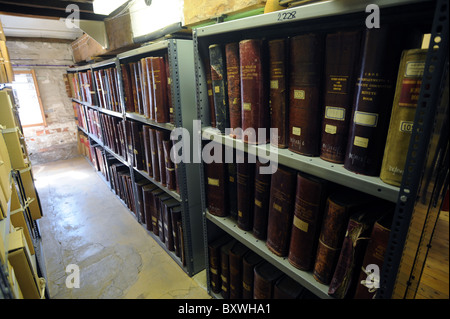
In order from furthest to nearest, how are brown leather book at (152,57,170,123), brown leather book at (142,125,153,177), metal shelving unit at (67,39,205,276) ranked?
brown leather book at (142,125,153,177)
brown leather book at (152,57,170,123)
metal shelving unit at (67,39,205,276)

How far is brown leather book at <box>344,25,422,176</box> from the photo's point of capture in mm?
566

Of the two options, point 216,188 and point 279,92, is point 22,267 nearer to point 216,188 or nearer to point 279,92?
point 216,188

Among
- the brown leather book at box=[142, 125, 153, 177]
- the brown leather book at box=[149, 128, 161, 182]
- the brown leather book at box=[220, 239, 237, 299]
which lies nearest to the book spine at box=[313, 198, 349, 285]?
the brown leather book at box=[220, 239, 237, 299]

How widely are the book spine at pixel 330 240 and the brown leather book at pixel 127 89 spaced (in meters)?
1.79

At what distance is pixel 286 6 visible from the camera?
776 millimetres

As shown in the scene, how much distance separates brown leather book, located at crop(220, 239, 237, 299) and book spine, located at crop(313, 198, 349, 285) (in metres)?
0.61

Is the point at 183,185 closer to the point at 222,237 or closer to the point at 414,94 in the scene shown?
the point at 222,237

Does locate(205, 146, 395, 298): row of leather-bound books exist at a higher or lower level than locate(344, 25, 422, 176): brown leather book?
lower

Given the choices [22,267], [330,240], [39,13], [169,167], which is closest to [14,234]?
[22,267]

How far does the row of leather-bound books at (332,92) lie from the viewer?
569 millimetres

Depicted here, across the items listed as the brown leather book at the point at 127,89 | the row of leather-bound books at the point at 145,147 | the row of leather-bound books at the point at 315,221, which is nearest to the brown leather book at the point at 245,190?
the row of leather-bound books at the point at 315,221

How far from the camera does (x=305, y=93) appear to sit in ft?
2.50

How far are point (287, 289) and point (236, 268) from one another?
1.10ft

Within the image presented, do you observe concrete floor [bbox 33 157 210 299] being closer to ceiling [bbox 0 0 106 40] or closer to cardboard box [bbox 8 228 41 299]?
cardboard box [bbox 8 228 41 299]
